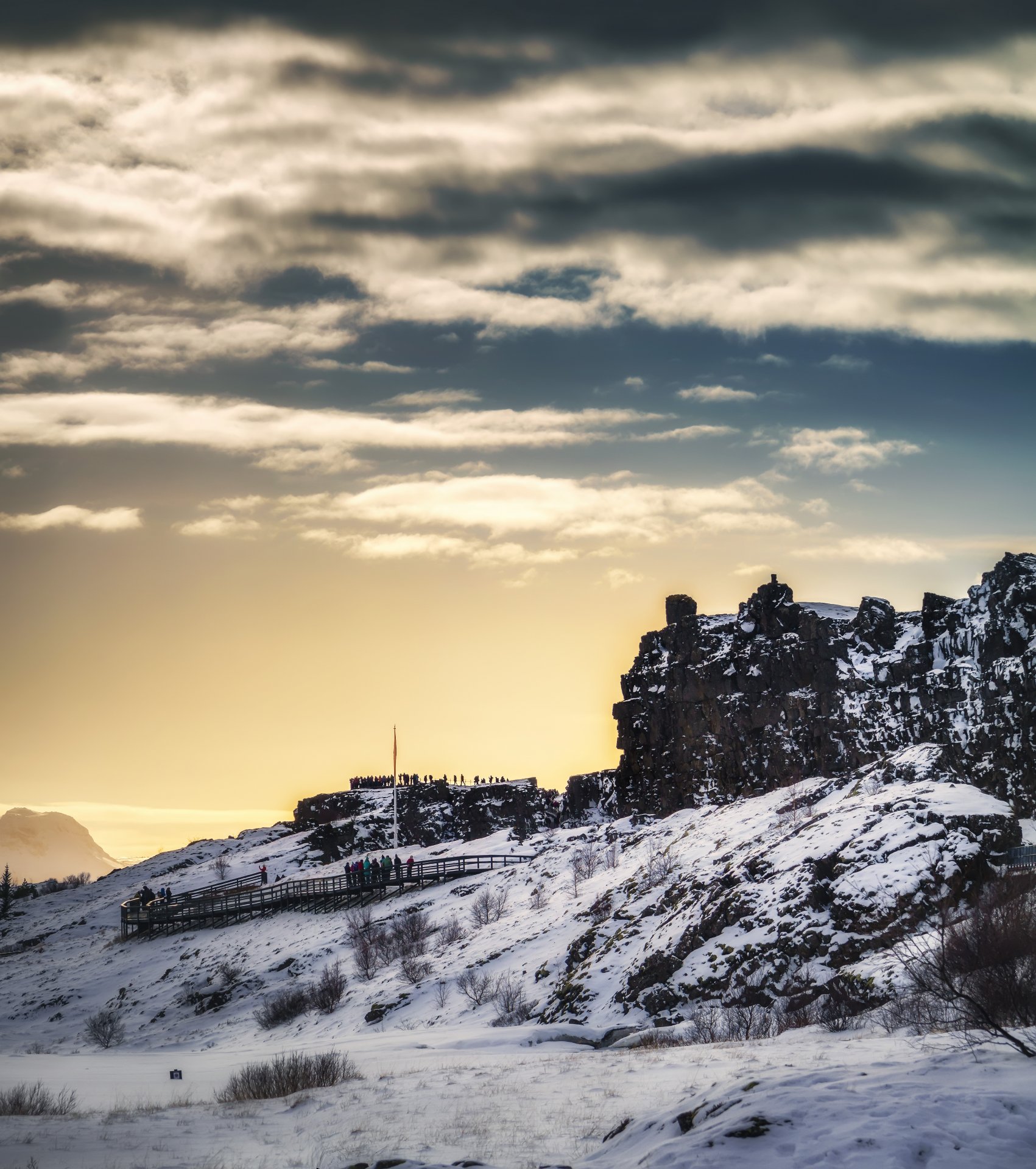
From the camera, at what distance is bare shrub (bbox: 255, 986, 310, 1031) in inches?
1683

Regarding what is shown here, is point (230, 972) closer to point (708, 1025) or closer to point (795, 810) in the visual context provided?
point (795, 810)

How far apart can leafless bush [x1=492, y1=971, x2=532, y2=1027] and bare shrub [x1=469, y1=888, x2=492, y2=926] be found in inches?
478

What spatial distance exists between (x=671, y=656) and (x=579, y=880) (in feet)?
239

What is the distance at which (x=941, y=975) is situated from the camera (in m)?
13.1

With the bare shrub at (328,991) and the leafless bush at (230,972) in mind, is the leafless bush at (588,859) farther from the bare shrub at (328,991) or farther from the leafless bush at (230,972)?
the leafless bush at (230,972)

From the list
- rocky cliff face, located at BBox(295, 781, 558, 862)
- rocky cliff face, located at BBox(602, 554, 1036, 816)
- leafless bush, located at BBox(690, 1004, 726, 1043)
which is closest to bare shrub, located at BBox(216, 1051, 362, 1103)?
leafless bush, located at BBox(690, 1004, 726, 1043)

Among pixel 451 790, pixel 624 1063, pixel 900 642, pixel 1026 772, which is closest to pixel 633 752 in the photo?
pixel 451 790

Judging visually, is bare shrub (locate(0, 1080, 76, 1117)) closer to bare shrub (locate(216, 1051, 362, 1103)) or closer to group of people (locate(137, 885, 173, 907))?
bare shrub (locate(216, 1051, 362, 1103))

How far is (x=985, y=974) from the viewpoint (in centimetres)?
1642

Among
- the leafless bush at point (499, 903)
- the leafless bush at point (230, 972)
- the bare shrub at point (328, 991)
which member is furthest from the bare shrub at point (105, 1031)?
the leafless bush at point (499, 903)

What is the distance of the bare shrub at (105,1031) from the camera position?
45406mm

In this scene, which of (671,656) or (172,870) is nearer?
Result: (172,870)

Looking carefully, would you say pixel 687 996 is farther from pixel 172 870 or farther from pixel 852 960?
pixel 172 870

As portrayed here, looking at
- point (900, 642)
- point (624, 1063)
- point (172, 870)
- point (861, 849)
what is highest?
point (900, 642)
